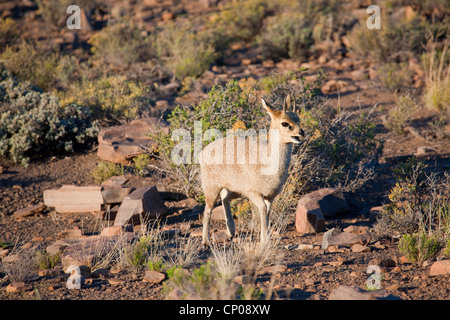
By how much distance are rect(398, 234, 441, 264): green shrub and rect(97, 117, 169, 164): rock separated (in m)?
5.38

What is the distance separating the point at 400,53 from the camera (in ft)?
54.9

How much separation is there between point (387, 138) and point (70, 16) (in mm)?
15627

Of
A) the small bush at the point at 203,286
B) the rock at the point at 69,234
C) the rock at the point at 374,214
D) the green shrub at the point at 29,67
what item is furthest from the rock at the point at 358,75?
the small bush at the point at 203,286

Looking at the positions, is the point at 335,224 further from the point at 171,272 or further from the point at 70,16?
the point at 70,16

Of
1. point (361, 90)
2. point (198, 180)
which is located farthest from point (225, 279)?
point (361, 90)

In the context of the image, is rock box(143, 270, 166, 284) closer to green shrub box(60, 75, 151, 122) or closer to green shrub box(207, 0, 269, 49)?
green shrub box(60, 75, 151, 122)

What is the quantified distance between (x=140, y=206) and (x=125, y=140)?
3.20 metres

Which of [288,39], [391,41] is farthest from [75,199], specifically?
[391,41]

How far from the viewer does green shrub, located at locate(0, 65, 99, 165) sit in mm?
11297

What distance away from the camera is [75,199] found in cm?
918

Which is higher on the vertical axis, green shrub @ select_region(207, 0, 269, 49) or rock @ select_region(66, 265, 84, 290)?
green shrub @ select_region(207, 0, 269, 49)

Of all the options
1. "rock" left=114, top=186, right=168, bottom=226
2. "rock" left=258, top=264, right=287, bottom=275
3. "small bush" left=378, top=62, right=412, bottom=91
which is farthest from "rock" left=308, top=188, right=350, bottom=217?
"small bush" left=378, top=62, right=412, bottom=91

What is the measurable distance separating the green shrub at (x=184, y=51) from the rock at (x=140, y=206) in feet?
24.9

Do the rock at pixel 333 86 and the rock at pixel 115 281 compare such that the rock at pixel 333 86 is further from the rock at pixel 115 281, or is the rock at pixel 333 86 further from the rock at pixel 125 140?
the rock at pixel 115 281
